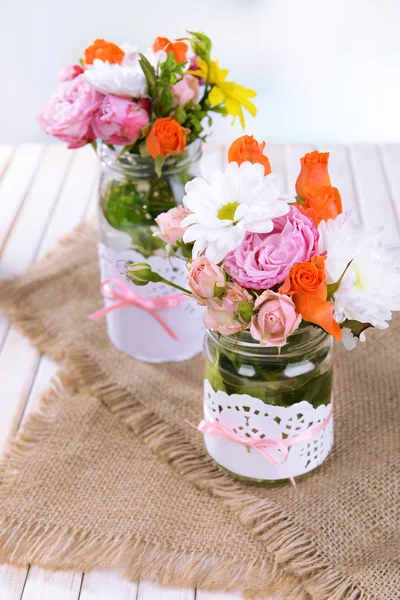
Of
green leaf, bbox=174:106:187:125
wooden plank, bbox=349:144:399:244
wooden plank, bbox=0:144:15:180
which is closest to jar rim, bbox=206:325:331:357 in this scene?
green leaf, bbox=174:106:187:125

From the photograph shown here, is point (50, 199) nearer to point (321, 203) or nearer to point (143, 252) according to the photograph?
point (143, 252)

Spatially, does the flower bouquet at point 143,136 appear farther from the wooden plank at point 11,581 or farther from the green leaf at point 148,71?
the wooden plank at point 11,581

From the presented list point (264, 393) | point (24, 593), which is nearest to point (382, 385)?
point (264, 393)

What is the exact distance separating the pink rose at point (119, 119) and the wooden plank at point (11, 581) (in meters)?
0.52

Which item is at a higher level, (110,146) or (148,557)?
(110,146)

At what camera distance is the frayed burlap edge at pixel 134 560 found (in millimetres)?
892

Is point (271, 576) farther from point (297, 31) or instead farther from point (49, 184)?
point (297, 31)

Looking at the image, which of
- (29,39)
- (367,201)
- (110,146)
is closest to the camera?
(110,146)

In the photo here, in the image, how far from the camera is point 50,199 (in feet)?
5.50

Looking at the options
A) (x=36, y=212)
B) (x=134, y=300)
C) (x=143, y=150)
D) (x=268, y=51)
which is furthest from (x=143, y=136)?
(x=268, y=51)

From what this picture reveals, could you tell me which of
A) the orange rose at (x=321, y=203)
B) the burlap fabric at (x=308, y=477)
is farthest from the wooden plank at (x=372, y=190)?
the orange rose at (x=321, y=203)

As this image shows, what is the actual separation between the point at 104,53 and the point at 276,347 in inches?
17.6

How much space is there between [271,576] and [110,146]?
1.88 feet

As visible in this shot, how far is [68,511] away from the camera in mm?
985
